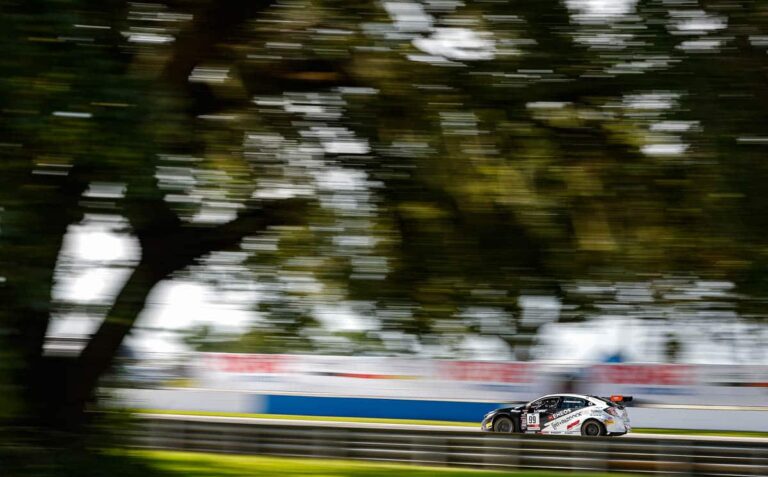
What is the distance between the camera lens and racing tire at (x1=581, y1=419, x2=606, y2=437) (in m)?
19.6

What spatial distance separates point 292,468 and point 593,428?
9.41 metres

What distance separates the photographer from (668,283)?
6.32 meters

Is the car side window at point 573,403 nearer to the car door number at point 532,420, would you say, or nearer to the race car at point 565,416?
the race car at point 565,416

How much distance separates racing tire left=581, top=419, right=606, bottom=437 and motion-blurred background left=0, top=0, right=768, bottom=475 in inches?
521

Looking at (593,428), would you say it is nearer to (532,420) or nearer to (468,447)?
(532,420)

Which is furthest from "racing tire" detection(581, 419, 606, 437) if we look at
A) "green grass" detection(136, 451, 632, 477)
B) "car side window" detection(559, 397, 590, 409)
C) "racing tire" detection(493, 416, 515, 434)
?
"green grass" detection(136, 451, 632, 477)

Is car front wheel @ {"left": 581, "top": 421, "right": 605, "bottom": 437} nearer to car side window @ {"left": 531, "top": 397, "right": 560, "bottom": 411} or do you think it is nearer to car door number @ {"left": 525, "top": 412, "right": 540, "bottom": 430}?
car side window @ {"left": 531, "top": 397, "right": 560, "bottom": 411}

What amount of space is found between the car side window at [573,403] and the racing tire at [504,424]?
3.85 feet

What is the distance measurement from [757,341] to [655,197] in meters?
1.21

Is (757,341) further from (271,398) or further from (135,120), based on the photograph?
(271,398)

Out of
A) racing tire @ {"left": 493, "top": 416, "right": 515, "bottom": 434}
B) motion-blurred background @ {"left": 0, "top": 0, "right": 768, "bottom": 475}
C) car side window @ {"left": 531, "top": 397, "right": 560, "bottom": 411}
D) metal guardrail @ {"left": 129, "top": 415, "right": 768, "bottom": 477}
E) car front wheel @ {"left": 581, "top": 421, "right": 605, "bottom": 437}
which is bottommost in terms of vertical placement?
car front wheel @ {"left": 581, "top": 421, "right": 605, "bottom": 437}

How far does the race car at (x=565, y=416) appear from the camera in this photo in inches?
771

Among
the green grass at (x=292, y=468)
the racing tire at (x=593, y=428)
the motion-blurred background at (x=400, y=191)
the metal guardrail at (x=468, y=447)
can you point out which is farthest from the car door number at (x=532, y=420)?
the motion-blurred background at (x=400, y=191)

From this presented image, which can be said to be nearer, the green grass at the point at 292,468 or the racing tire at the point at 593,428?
the green grass at the point at 292,468
